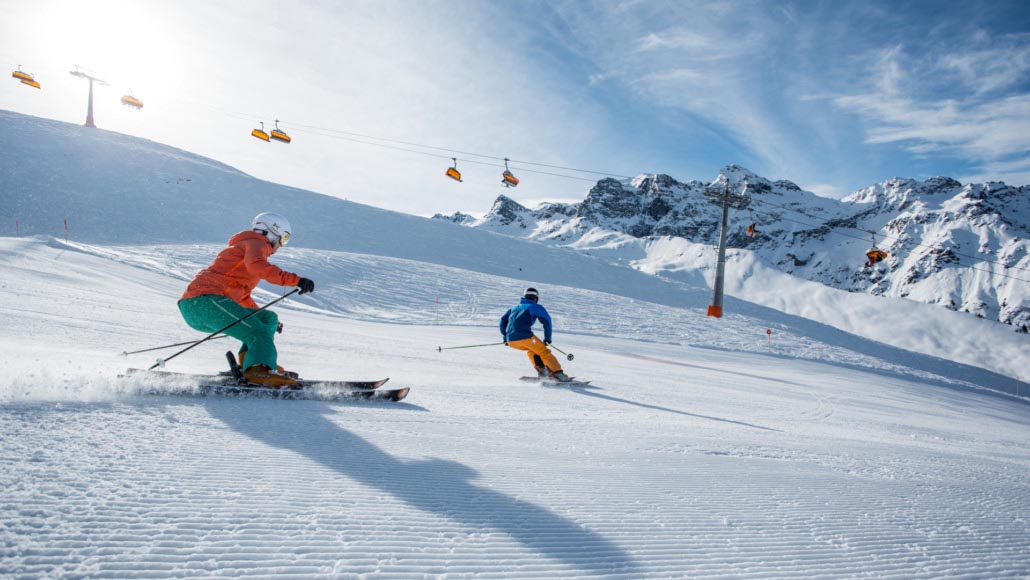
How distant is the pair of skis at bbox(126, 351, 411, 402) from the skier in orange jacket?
3.6 inches

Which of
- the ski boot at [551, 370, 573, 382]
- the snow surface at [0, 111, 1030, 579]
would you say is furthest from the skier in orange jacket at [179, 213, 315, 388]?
the ski boot at [551, 370, 573, 382]

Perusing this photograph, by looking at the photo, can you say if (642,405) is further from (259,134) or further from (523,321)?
(259,134)

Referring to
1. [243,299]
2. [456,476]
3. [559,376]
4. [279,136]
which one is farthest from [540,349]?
[279,136]

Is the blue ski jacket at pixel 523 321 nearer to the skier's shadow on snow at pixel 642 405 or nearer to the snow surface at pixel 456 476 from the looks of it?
the snow surface at pixel 456 476

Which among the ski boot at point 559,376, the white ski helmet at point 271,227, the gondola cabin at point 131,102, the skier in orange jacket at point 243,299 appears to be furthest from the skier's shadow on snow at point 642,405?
the gondola cabin at point 131,102

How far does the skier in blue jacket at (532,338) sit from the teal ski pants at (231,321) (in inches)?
149

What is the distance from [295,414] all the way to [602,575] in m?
2.53

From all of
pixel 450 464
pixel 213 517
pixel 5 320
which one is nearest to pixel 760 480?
pixel 450 464

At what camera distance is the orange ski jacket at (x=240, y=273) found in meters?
4.09

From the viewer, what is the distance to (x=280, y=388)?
395cm

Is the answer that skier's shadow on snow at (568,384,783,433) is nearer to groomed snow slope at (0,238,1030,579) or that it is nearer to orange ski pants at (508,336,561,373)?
groomed snow slope at (0,238,1030,579)

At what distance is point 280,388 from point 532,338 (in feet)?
13.4

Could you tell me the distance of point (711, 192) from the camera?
83.7 feet

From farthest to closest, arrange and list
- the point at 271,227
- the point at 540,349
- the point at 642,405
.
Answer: the point at 540,349
the point at 642,405
the point at 271,227
